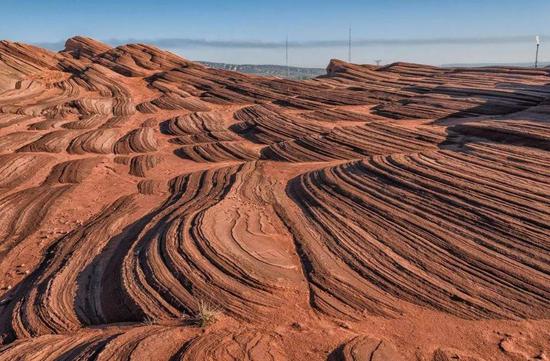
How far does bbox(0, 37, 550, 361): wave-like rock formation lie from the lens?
9.14 m

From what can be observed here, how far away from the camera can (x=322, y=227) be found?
47.3 feet

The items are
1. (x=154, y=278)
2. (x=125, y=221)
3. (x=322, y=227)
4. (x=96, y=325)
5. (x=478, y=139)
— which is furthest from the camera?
(x=478, y=139)

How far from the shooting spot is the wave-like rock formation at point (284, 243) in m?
9.14

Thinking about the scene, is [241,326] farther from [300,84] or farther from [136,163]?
[300,84]

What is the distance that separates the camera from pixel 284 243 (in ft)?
44.7

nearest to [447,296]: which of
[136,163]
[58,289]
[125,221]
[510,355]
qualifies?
[510,355]

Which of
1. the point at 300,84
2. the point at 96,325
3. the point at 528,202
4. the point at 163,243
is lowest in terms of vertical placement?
the point at 96,325

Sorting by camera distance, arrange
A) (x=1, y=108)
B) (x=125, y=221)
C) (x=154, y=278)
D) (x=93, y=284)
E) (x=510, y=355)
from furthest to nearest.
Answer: (x=1, y=108) < (x=125, y=221) < (x=93, y=284) < (x=154, y=278) < (x=510, y=355)

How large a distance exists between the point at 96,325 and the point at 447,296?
8.30 metres

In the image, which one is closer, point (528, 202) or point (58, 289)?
point (58, 289)

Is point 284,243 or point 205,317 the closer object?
point 205,317

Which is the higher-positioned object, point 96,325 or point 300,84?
point 300,84

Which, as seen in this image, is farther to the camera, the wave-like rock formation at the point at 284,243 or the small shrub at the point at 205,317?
the small shrub at the point at 205,317

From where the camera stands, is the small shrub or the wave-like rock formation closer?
the wave-like rock formation
